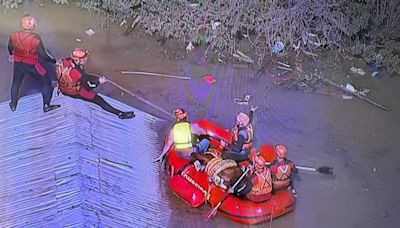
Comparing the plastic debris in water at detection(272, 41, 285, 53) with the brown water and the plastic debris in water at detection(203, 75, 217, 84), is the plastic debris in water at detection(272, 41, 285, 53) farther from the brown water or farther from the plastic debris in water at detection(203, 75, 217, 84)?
the plastic debris in water at detection(203, 75, 217, 84)

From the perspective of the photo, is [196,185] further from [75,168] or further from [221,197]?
[75,168]

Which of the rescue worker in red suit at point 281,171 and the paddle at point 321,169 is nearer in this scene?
the rescue worker in red suit at point 281,171

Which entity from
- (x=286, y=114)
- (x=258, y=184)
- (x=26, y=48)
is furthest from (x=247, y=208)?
(x=26, y=48)

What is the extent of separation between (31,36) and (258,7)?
457cm

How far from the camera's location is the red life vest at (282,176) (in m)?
8.73

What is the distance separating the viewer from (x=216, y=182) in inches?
338

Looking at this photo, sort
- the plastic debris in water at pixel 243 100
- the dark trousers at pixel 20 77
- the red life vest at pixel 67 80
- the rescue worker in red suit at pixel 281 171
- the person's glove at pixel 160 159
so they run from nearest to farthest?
the rescue worker in red suit at pixel 281 171 < the person's glove at pixel 160 159 < the red life vest at pixel 67 80 < the dark trousers at pixel 20 77 < the plastic debris in water at pixel 243 100

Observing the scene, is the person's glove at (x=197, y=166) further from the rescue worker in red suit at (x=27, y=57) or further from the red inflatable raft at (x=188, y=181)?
the rescue worker in red suit at (x=27, y=57)

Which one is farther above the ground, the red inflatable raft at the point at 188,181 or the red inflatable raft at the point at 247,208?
the red inflatable raft at the point at 188,181

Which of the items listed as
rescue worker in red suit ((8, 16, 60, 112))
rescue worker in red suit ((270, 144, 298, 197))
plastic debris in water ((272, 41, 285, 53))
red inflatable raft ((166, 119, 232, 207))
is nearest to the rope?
red inflatable raft ((166, 119, 232, 207))

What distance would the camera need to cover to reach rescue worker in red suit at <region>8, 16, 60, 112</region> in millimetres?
9383

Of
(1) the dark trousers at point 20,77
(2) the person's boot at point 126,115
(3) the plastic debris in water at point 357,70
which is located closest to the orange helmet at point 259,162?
(2) the person's boot at point 126,115

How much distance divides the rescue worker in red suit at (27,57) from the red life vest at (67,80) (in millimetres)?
179

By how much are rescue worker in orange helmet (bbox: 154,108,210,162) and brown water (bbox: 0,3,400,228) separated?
1.31ft
